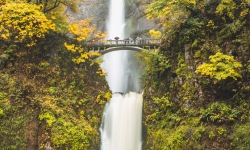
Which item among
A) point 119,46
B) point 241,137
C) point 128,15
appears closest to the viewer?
point 241,137

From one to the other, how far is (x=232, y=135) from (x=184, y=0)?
7.08 m

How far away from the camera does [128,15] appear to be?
30828mm

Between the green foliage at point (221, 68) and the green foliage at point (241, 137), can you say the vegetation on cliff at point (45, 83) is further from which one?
the green foliage at point (241, 137)

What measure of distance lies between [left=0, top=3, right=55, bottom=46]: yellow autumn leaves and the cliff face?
32.7 ft

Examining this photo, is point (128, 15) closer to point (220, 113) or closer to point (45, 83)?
point (45, 83)

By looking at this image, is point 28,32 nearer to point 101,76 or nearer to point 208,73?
point 101,76

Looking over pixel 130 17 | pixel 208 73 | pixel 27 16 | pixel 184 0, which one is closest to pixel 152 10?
pixel 184 0

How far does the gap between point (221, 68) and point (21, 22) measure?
1158 centimetres

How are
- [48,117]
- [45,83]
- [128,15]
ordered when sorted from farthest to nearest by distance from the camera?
[128,15] → [45,83] → [48,117]

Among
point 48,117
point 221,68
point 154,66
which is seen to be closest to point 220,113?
point 221,68

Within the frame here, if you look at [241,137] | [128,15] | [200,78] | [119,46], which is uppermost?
[128,15]

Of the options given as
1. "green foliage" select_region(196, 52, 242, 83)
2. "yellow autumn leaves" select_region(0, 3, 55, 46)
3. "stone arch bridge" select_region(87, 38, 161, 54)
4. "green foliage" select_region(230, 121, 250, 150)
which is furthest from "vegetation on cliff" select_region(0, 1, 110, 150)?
"green foliage" select_region(230, 121, 250, 150)

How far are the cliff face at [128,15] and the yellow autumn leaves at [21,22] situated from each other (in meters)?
9.96

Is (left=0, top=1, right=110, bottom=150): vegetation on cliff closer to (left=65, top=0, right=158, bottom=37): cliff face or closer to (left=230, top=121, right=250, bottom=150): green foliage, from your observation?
(left=230, top=121, right=250, bottom=150): green foliage
